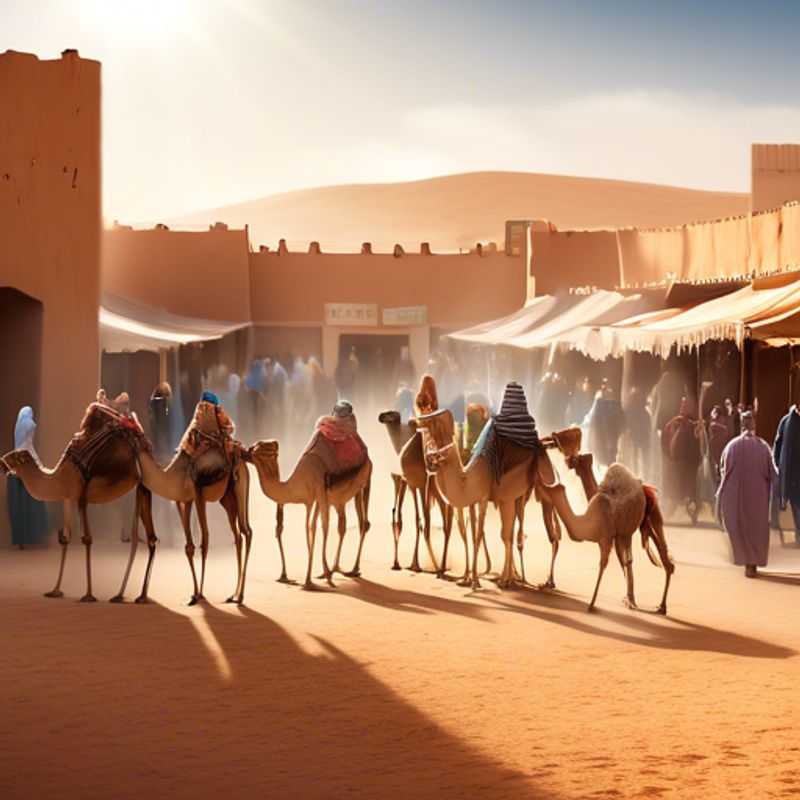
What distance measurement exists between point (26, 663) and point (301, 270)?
2469 centimetres

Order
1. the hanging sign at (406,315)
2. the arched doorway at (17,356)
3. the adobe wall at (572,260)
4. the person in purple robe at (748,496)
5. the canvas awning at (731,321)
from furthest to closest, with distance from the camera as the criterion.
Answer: the hanging sign at (406,315) → the adobe wall at (572,260) → the arched doorway at (17,356) → the canvas awning at (731,321) → the person in purple robe at (748,496)

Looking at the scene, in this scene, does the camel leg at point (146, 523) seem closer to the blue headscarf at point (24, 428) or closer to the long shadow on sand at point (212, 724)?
the long shadow on sand at point (212, 724)

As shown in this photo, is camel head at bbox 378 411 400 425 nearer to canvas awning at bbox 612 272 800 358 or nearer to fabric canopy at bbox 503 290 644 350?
canvas awning at bbox 612 272 800 358

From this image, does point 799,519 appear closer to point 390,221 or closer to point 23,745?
point 23,745

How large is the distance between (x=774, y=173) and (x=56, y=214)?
1646 centimetres

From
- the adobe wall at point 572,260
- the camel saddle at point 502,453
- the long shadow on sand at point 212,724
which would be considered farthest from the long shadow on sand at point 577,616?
the adobe wall at point 572,260

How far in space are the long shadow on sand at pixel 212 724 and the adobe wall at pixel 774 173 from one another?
2028 centimetres

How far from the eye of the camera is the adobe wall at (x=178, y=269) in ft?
106

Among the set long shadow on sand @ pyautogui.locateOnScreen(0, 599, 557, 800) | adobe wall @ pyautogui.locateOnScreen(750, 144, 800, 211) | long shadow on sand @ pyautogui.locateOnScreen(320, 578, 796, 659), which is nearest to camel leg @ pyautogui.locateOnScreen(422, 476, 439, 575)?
long shadow on sand @ pyautogui.locateOnScreen(320, 578, 796, 659)

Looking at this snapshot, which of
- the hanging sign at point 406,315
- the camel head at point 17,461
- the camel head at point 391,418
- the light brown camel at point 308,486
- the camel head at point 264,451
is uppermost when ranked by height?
the hanging sign at point 406,315

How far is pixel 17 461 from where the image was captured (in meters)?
12.5

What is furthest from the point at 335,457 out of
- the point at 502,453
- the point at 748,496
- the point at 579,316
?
the point at 579,316

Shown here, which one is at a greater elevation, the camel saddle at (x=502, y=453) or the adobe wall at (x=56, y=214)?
the adobe wall at (x=56, y=214)

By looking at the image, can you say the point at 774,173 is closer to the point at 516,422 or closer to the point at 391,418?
the point at 391,418
